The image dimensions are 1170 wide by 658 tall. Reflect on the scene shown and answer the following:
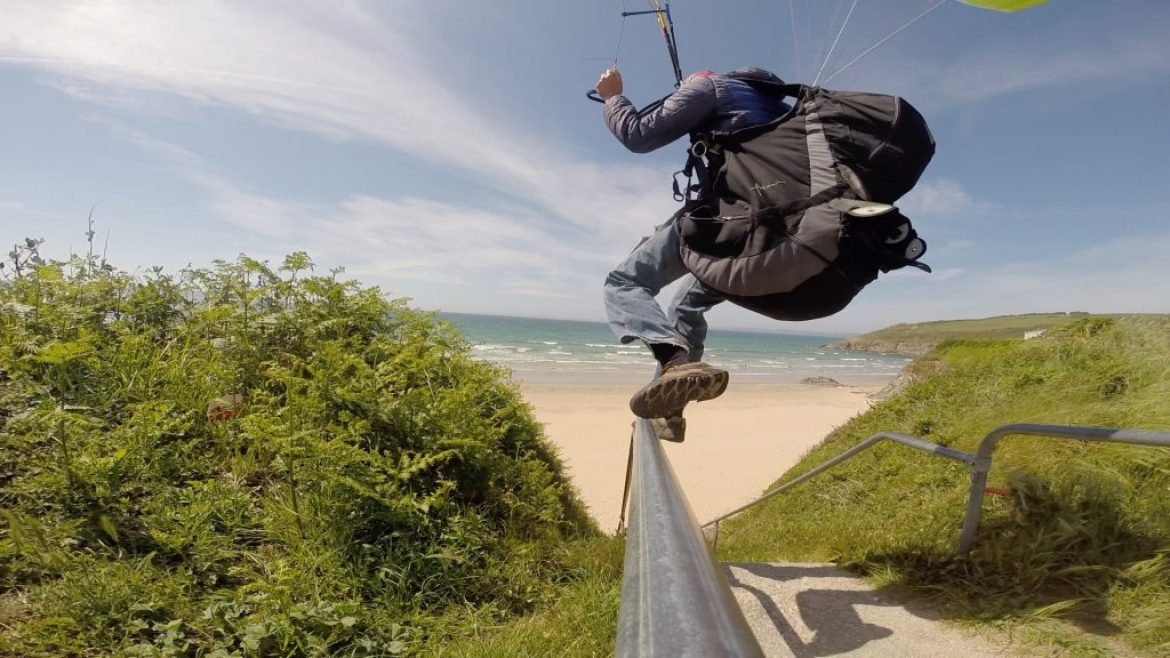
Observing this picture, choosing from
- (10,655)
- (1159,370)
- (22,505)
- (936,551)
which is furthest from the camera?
(1159,370)

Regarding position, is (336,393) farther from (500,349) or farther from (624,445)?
(500,349)

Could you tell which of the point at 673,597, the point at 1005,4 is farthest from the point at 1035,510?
the point at 673,597

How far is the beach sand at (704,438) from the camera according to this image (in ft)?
28.0

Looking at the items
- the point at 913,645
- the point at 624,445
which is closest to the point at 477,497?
the point at 913,645

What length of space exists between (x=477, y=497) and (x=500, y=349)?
3165 cm

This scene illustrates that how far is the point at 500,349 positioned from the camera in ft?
112

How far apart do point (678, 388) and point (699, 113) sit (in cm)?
118

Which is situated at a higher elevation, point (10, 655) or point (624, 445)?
point (10, 655)

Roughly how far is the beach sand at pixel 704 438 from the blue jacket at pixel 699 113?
118 inches

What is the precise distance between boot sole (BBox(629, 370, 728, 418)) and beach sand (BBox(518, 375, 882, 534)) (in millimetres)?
2396

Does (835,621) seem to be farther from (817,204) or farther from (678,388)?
(817,204)

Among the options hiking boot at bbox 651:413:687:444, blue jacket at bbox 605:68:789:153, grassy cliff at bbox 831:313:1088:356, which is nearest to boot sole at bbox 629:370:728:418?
hiking boot at bbox 651:413:687:444

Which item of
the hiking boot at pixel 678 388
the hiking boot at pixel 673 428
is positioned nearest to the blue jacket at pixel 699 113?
the hiking boot at pixel 678 388

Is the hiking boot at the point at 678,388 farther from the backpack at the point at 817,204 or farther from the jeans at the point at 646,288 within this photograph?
the backpack at the point at 817,204
